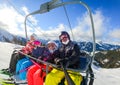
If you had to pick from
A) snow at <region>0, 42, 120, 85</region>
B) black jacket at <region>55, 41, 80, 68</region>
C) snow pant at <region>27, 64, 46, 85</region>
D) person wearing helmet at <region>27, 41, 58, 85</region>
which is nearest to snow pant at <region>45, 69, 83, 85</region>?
black jacket at <region>55, 41, 80, 68</region>

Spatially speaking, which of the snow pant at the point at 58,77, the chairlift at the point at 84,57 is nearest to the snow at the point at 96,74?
the chairlift at the point at 84,57

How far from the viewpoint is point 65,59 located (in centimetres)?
514

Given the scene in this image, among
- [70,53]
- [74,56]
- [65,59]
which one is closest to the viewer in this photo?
[65,59]

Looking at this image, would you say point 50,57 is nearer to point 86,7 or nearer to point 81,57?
point 81,57

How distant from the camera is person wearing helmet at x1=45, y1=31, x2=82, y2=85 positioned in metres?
5.15

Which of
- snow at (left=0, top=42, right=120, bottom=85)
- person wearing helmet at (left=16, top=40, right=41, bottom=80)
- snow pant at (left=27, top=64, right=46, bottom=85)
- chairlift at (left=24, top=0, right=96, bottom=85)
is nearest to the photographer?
chairlift at (left=24, top=0, right=96, bottom=85)

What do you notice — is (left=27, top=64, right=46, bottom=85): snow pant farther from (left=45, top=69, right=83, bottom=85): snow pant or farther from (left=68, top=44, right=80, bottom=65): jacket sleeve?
(left=68, top=44, right=80, bottom=65): jacket sleeve

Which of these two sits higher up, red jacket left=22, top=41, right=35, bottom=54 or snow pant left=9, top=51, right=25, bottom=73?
red jacket left=22, top=41, right=35, bottom=54

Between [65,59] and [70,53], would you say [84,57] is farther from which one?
[65,59]

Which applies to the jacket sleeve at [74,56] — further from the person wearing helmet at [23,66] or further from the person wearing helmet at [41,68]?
the person wearing helmet at [23,66]

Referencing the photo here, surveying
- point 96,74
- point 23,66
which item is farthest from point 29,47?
point 96,74

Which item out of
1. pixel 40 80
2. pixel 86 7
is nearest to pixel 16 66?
pixel 40 80

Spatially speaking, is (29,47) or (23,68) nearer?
(23,68)

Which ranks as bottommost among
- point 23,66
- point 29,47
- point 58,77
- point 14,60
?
point 58,77
